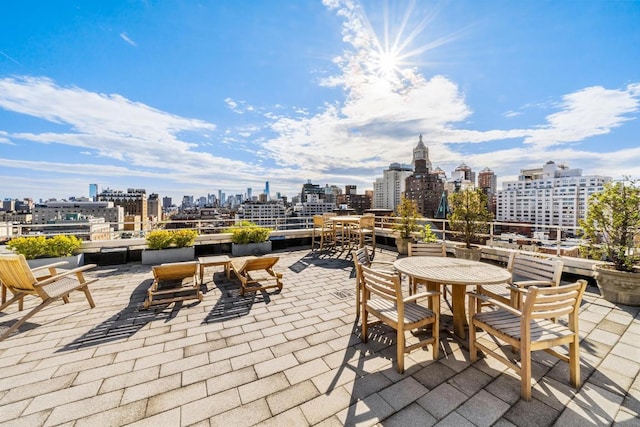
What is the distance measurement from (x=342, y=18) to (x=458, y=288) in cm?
629

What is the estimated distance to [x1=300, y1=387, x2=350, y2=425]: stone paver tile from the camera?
61.2 inches

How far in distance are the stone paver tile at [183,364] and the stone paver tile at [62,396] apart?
1.37 feet

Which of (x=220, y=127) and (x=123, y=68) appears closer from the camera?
(x=123, y=68)

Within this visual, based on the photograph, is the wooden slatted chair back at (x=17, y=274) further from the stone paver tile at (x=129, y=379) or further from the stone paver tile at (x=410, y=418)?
the stone paver tile at (x=410, y=418)

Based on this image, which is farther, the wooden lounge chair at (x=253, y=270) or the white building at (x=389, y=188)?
the white building at (x=389, y=188)

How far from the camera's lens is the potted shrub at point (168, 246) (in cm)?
598

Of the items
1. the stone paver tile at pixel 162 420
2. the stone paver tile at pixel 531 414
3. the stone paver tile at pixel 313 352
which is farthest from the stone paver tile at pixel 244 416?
the stone paver tile at pixel 531 414

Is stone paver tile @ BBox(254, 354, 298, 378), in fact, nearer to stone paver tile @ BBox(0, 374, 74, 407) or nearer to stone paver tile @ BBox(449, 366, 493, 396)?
stone paver tile @ BBox(449, 366, 493, 396)

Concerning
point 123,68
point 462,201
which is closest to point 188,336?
point 462,201

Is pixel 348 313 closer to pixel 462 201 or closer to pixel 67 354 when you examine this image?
pixel 67 354

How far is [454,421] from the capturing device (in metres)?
1.52

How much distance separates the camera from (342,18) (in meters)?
5.80

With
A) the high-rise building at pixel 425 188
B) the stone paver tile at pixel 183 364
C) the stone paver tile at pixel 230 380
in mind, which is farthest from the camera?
the high-rise building at pixel 425 188

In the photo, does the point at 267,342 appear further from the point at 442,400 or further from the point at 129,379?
the point at 442,400
